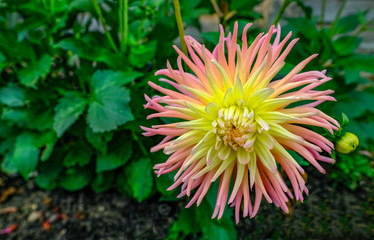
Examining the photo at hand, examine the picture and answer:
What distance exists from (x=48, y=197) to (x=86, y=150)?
42cm

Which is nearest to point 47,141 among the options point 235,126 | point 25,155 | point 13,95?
point 25,155

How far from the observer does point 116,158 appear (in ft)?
3.79

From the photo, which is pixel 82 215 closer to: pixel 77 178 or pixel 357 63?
pixel 77 178

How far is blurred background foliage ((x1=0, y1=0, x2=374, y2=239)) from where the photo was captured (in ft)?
3.17

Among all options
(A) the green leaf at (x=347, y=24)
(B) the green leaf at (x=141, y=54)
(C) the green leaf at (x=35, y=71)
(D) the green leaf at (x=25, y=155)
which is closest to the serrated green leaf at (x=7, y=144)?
(D) the green leaf at (x=25, y=155)

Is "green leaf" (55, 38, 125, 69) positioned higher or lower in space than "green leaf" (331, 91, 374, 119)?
higher

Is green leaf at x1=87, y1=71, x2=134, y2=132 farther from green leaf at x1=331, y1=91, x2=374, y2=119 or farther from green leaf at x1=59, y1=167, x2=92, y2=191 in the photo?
green leaf at x1=331, y1=91, x2=374, y2=119

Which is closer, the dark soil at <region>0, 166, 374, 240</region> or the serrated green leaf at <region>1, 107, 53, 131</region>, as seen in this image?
the dark soil at <region>0, 166, 374, 240</region>

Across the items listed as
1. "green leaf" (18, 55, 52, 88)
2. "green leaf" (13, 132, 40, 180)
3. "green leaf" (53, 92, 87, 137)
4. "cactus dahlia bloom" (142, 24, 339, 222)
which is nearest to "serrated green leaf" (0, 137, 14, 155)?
"green leaf" (13, 132, 40, 180)

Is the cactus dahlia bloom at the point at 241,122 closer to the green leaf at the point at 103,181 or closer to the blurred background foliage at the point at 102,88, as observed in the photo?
the blurred background foliage at the point at 102,88

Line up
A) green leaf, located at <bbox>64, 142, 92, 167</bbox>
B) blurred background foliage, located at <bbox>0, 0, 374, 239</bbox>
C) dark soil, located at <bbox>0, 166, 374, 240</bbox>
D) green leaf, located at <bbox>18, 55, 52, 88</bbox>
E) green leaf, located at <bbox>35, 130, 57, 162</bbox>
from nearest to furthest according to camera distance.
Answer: dark soil, located at <bbox>0, 166, 374, 240</bbox> < blurred background foliage, located at <bbox>0, 0, 374, 239</bbox> < green leaf, located at <bbox>18, 55, 52, 88</bbox> < green leaf, located at <bbox>35, 130, 57, 162</bbox> < green leaf, located at <bbox>64, 142, 92, 167</bbox>

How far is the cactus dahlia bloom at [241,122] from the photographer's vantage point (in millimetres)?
392

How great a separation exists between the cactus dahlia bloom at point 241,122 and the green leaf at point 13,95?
97cm

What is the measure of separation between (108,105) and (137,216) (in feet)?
1.97
